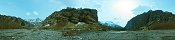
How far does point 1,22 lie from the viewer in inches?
6344

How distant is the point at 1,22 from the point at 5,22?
6.75m

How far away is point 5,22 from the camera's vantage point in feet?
551
